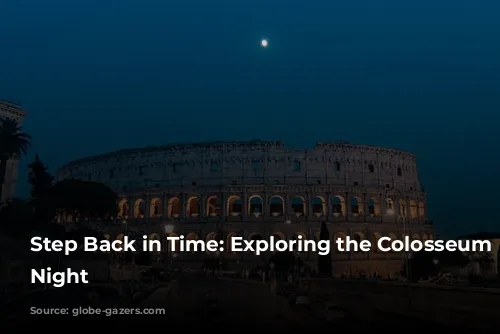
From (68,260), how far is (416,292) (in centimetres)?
3924

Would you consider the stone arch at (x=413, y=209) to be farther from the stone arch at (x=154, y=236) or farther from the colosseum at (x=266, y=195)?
the stone arch at (x=154, y=236)

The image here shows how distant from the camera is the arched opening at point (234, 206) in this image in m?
90.1

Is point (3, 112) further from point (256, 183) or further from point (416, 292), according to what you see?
point (416, 292)

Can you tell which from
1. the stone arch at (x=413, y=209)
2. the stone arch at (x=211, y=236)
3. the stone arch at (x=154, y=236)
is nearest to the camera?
the stone arch at (x=211, y=236)

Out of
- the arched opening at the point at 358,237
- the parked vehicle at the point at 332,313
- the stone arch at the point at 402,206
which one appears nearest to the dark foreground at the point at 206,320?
the parked vehicle at the point at 332,313

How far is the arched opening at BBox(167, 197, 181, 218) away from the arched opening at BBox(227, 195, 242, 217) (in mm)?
8425

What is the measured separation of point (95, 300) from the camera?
13250mm

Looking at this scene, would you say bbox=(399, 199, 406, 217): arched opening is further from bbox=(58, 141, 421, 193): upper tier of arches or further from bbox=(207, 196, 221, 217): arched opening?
bbox=(207, 196, 221, 217): arched opening

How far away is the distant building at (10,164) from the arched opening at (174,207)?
2575 centimetres

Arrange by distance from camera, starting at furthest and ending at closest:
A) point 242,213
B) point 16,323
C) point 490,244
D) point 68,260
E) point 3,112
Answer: point 242,213 < point 490,244 < point 3,112 < point 68,260 < point 16,323

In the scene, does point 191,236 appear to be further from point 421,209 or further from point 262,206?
point 421,209

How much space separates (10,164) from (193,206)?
32.3 meters

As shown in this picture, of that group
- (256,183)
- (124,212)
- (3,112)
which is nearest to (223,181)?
(256,183)

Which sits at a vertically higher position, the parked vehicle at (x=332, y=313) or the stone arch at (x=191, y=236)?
the stone arch at (x=191, y=236)
